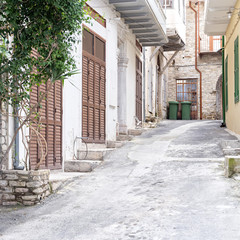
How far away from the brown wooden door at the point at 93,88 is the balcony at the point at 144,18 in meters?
1.58

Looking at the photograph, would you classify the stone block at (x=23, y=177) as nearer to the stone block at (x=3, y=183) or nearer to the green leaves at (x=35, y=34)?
the stone block at (x=3, y=183)

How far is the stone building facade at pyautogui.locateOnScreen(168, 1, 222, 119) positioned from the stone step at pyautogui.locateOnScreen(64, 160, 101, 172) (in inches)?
646

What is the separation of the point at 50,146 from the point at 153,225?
3.91m

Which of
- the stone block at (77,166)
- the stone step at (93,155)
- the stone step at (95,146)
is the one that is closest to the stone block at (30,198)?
the stone block at (77,166)

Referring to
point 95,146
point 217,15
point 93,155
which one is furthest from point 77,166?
point 217,15

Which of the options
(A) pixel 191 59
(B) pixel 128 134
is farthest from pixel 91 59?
(A) pixel 191 59

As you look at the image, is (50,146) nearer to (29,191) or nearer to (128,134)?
(29,191)

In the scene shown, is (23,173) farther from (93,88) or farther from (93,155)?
(93,88)

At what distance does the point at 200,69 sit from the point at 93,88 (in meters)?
15.1

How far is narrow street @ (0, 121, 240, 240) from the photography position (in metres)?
4.77

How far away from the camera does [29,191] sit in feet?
21.5

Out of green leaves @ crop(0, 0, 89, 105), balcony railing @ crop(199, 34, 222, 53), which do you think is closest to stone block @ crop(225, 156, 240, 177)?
green leaves @ crop(0, 0, 89, 105)

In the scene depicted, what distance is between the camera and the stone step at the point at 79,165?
8.82 metres

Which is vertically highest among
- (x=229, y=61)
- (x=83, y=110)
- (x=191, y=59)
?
(x=191, y=59)
